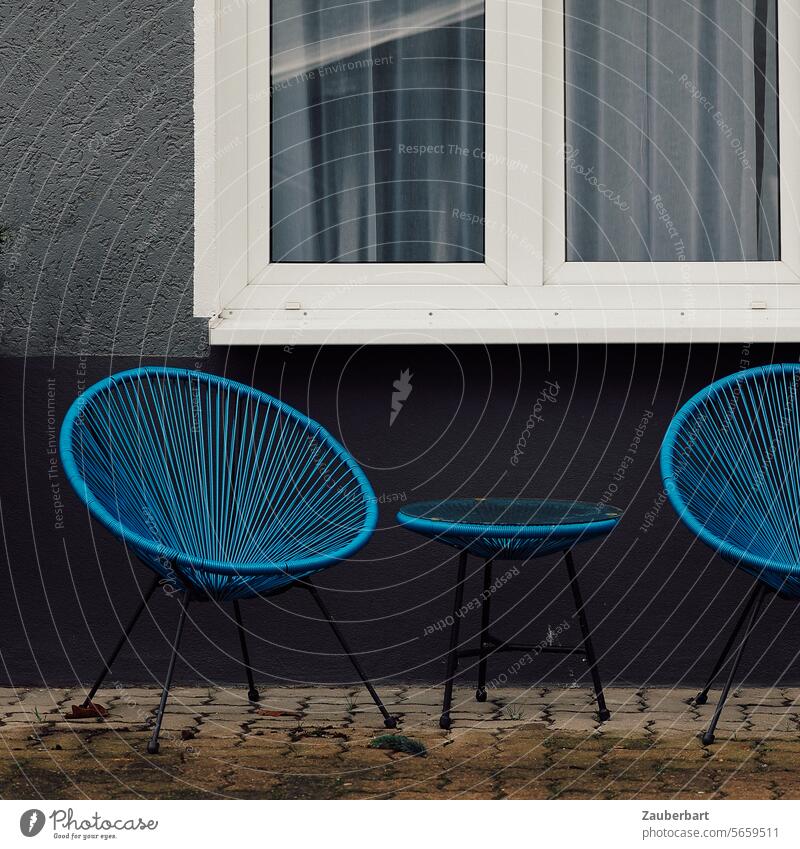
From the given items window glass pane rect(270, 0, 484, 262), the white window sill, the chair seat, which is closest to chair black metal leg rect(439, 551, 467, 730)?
the chair seat

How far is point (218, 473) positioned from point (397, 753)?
90 cm

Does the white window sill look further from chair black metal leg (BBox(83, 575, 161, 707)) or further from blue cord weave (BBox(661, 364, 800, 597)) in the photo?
chair black metal leg (BBox(83, 575, 161, 707))

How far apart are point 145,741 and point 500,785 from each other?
2.72 feet

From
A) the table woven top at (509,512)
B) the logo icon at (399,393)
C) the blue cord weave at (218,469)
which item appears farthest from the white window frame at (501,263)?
the table woven top at (509,512)

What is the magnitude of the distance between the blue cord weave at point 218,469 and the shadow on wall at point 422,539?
0.19 metres

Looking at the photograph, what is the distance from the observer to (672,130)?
346 cm

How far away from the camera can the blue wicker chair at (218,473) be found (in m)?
2.84

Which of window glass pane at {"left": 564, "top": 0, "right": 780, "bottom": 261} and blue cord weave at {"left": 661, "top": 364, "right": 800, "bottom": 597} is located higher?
window glass pane at {"left": 564, "top": 0, "right": 780, "bottom": 261}

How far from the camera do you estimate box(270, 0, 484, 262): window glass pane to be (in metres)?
3.42

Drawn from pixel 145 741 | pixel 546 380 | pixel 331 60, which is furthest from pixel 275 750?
pixel 331 60

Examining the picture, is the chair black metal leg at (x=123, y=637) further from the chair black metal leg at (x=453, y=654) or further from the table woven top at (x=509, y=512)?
the chair black metal leg at (x=453, y=654)
